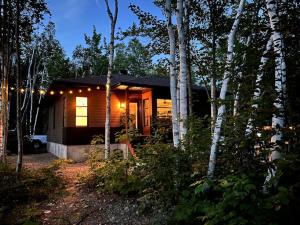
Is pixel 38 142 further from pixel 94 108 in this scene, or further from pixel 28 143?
pixel 94 108

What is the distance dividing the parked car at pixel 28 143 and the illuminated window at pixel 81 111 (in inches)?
236

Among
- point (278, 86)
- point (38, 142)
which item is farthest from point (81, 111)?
point (278, 86)

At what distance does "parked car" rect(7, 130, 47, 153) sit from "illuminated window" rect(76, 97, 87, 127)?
5.99 meters

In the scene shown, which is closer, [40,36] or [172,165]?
[172,165]

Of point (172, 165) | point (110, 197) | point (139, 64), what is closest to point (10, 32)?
point (110, 197)

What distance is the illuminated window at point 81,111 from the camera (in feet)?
46.1

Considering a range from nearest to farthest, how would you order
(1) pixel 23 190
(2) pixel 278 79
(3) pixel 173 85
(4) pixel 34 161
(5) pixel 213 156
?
(2) pixel 278 79 → (5) pixel 213 156 → (1) pixel 23 190 → (3) pixel 173 85 → (4) pixel 34 161

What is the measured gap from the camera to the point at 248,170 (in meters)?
3.43

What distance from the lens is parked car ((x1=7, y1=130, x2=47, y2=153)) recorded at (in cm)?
1898

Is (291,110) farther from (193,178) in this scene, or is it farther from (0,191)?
(0,191)

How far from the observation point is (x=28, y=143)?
20531 millimetres

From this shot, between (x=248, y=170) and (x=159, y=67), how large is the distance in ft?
30.5

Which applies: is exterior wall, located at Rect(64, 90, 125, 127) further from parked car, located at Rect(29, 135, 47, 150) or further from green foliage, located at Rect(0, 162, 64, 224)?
parked car, located at Rect(29, 135, 47, 150)

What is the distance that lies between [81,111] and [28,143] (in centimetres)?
866
